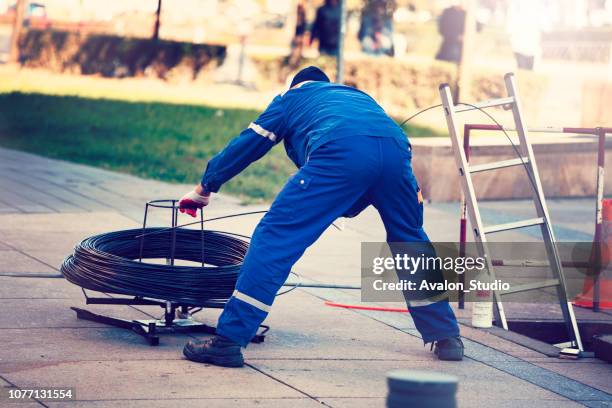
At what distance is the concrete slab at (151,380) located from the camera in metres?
4.88

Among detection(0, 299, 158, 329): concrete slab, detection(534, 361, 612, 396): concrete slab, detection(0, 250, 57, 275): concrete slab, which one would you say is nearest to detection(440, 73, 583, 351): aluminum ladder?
detection(534, 361, 612, 396): concrete slab

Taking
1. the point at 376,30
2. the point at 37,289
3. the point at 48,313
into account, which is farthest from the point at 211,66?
the point at 48,313

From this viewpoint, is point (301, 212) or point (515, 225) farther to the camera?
point (515, 225)

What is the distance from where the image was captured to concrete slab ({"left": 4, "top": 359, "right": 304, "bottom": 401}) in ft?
16.0

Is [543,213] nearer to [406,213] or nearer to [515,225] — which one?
[515,225]

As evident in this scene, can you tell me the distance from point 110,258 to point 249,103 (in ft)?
45.4

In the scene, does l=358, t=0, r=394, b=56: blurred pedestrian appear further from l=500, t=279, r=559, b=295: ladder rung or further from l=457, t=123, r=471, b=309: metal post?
l=500, t=279, r=559, b=295: ladder rung

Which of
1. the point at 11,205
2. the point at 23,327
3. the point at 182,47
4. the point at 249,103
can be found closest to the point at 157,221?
the point at 11,205

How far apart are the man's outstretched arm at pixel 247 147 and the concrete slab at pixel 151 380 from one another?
91 cm

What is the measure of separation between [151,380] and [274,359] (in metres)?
0.78

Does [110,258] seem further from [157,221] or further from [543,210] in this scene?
[157,221]

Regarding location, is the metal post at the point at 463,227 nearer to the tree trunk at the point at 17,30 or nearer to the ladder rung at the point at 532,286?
the ladder rung at the point at 532,286

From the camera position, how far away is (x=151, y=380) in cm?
508

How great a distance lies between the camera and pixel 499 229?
6.71 metres
